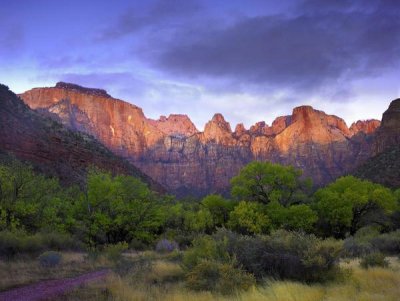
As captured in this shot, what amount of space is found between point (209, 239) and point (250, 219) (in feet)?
76.2

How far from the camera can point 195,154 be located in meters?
191

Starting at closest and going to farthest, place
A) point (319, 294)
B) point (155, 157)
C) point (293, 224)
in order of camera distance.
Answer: point (319, 294) < point (293, 224) < point (155, 157)

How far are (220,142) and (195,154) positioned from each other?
46.3 feet

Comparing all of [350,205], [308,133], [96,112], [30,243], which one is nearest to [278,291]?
[30,243]

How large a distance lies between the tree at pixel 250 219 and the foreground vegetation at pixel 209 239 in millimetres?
108

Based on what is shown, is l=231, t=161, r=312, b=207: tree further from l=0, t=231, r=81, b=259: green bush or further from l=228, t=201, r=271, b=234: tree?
l=0, t=231, r=81, b=259: green bush

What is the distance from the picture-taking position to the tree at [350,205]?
39.6 metres

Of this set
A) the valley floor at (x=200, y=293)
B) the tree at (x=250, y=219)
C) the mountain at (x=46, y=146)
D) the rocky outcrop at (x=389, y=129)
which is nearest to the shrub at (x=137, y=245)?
the tree at (x=250, y=219)

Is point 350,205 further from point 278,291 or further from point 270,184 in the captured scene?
point 278,291

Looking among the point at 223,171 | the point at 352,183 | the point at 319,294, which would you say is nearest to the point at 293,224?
the point at 352,183

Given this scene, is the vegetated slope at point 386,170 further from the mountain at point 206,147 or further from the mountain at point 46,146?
the mountain at point 206,147

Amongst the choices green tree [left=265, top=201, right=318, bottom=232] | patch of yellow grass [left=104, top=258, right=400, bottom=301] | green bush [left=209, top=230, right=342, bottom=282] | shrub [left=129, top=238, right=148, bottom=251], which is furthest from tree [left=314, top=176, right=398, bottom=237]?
green bush [left=209, top=230, right=342, bottom=282]

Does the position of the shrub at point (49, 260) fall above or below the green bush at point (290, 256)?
below

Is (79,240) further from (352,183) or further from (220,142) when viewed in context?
(220,142)
